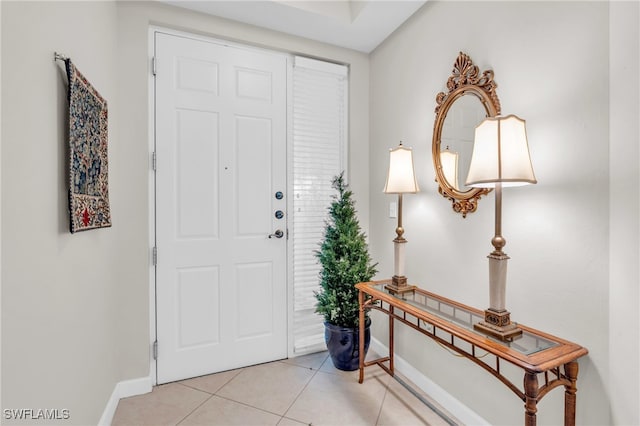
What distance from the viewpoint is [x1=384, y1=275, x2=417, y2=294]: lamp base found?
76.8 inches

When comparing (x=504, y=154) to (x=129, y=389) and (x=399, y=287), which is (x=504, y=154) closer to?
(x=399, y=287)

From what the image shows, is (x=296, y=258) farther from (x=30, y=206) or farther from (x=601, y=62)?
(x=601, y=62)

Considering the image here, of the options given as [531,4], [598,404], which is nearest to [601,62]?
[531,4]

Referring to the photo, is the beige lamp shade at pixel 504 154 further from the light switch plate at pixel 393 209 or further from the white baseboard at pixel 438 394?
the white baseboard at pixel 438 394

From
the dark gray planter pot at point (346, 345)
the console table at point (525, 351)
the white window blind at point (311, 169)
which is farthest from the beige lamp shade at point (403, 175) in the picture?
the dark gray planter pot at point (346, 345)

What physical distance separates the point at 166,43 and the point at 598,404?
118 inches

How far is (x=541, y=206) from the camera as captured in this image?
1.42 meters

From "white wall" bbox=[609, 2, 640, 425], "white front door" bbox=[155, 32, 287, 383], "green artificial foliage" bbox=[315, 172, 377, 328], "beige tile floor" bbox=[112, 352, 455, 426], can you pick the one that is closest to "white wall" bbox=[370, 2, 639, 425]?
"white wall" bbox=[609, 2, 640, 425]

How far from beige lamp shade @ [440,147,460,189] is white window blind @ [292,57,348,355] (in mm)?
1007

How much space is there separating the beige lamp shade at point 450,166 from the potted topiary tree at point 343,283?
2.38ft

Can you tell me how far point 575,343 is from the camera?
1.29 m

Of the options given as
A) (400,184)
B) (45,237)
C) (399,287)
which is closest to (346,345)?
→ (399,287)

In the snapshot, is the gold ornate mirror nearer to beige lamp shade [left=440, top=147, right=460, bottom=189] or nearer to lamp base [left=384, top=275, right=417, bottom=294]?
beige lamp shade [left=440, top=147, right=460, bottom=189]

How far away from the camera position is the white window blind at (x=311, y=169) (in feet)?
8.55
